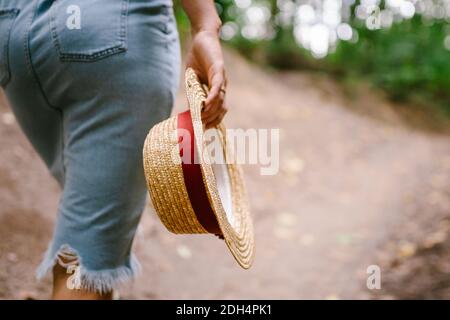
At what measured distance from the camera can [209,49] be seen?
1403 mm

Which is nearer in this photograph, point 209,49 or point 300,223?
point 209,49

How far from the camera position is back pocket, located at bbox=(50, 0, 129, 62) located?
126cm

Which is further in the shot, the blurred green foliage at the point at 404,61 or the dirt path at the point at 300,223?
the blurred green foliage at the point at 404,61

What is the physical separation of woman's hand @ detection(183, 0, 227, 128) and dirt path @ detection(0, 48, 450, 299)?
1.54 meters

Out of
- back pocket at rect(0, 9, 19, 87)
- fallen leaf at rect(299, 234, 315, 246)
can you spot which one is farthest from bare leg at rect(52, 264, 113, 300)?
fallen leaf at rect(299, 234, 315, 246)

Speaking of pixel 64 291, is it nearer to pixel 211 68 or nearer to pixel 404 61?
pixel 211 68

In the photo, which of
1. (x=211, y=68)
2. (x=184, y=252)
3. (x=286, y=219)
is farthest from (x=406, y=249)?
(x=211, y=68)

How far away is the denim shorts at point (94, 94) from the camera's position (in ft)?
4.19

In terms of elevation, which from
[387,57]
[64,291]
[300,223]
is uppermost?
[387,57]

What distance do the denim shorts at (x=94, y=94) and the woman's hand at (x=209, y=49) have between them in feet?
0.25

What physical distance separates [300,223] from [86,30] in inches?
126

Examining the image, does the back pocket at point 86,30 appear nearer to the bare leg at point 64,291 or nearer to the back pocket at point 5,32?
the back pocket at point 5,32

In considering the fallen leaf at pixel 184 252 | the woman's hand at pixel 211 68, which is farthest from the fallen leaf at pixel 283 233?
the woman's hand at pixel 211 68
